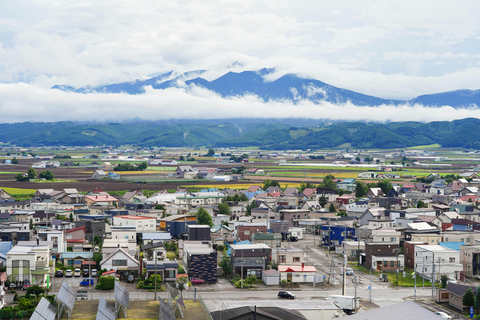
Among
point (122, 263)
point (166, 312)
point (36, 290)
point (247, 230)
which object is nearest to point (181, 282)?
point (122, 263)

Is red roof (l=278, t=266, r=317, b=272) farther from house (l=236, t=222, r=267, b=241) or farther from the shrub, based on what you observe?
house (l=236, t=222, r=267, b=241)

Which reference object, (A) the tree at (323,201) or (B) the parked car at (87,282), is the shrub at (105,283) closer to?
(B) the parked car at (87,282)

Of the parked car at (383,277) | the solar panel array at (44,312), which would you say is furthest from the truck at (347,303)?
the solar panel array at (44,312)

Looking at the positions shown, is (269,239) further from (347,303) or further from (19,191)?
(19,191)

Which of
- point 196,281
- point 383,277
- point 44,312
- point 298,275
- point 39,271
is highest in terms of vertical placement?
point 44,312

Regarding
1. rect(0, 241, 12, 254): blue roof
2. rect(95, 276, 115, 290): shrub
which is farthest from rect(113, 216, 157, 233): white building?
rect(95, 276, 115, 290): shrub
